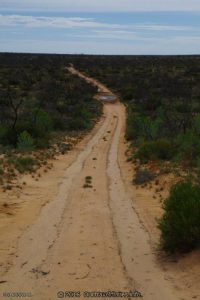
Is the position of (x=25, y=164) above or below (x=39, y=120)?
below

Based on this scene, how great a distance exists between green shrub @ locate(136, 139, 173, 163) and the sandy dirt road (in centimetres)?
345

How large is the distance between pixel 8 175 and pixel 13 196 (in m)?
1.79

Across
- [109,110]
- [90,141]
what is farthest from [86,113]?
[90,141]

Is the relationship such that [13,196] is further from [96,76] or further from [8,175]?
[96,76]

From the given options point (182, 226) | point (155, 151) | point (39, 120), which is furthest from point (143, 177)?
point (39, 120)

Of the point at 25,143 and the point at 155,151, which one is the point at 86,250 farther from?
the point at 25,143

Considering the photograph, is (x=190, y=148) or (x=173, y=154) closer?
(x=190, y=148)

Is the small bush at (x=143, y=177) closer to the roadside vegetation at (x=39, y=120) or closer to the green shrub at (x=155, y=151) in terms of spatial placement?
the green shrub at (x=155, y=151)

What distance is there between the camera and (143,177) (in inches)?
510

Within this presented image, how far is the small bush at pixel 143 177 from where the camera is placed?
41.7 feet

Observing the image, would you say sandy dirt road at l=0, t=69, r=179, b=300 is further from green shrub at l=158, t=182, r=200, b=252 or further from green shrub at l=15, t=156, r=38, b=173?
green shrub at l=15, t=156, r=38, b=173

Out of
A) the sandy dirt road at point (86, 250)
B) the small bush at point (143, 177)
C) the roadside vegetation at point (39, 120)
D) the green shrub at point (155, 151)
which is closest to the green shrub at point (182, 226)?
the sandy dirt road at point (86, 250)

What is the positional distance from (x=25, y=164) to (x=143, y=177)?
3.55 meters

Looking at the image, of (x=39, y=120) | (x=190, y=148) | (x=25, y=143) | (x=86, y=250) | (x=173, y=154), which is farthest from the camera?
(x=39, y=120)
